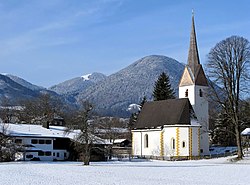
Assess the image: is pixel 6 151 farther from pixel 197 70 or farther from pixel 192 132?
pixel 197 70

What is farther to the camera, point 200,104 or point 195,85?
point 200,104

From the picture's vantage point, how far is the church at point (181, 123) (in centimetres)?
7238

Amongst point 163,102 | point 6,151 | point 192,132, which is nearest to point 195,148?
point 192,132

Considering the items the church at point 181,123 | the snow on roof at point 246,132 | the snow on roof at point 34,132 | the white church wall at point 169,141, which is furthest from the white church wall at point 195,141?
the snow on roof at point 246,132

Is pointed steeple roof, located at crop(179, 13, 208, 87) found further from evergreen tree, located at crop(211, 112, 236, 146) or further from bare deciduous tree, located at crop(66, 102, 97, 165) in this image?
bare deciduous tree, located at crop(66, 102, 97, 165)

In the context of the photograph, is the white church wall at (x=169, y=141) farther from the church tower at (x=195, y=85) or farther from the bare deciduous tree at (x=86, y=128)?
the bare deciduous tree at (x=86, y=128)

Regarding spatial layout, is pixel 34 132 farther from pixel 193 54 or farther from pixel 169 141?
pixel 193 54

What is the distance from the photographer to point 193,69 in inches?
3113

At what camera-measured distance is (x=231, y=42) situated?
194ft

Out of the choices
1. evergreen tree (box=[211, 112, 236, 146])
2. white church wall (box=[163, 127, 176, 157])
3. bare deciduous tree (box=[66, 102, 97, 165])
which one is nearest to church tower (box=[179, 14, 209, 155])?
evergreen tree (box=[211, 112, 236, 146])

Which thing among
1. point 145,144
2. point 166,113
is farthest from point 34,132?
point 166,113

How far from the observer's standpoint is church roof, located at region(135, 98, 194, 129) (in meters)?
73.5

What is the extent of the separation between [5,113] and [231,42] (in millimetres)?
53733

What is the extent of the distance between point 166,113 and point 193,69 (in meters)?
8.77
